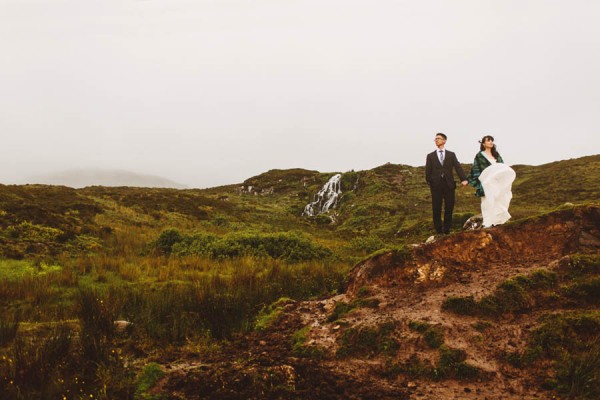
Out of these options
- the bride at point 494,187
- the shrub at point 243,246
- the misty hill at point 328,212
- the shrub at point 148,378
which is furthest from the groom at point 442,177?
the shrub at point 148,378

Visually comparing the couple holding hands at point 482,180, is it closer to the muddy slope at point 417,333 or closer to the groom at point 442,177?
the groom at point 442,177

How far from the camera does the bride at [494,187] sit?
26.4 ft

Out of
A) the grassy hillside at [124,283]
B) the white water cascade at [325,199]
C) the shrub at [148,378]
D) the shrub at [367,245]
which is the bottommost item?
the shrub at [367,245]

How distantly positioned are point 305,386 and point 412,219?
82.6 feet

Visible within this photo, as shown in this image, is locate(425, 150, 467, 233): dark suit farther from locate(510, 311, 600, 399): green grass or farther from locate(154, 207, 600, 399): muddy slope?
locate(510, 311, 600, 399): green grass

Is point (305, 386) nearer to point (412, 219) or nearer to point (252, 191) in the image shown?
point (412, 219)

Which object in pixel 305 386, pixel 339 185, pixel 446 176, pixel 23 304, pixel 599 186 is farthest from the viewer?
pixel 339 185

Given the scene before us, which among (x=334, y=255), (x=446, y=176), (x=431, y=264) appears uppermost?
(x=446, y=176)

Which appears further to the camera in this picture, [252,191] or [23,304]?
[252,191]

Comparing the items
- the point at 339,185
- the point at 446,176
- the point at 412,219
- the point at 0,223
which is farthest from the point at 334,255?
the point at 339,185

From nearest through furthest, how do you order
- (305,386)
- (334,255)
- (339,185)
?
(305,386)
(334,255)
(339,185)

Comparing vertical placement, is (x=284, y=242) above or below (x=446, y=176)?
below

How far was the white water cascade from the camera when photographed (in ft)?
128

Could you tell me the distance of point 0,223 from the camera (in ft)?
47.7
